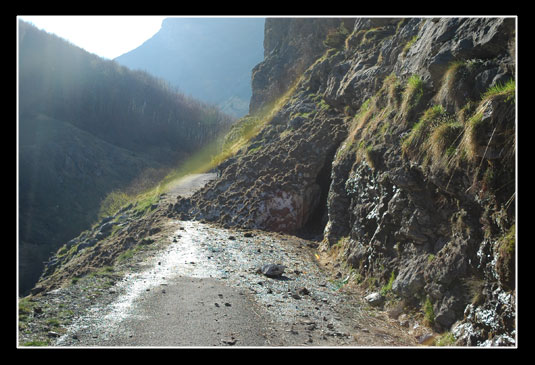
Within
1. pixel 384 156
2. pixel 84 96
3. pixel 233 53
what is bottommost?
pixel 384 156

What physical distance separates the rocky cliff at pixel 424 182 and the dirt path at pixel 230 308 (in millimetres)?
1006

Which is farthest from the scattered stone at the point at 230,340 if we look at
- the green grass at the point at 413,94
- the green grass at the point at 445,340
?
the green grass at the point at 413,94

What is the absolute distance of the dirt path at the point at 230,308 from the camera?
6.46 m

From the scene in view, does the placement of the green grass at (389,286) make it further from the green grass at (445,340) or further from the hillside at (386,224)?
the green grass at (445,340)

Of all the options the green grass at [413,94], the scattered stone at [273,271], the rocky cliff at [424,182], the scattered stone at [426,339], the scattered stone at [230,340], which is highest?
the green grass at [413,94]

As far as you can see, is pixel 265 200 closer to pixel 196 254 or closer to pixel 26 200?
pixel 196 254

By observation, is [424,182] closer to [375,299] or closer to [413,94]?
[413,94]

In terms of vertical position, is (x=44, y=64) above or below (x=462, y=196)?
above

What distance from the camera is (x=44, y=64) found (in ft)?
319

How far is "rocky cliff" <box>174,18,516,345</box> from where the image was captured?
19.6 ft

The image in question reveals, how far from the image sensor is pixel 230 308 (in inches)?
315

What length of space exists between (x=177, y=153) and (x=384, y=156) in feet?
291

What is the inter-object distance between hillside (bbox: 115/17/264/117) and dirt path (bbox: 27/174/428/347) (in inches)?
5783
